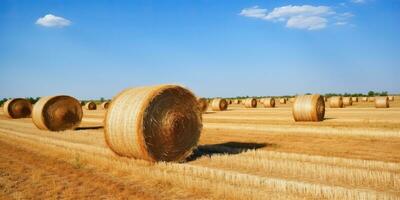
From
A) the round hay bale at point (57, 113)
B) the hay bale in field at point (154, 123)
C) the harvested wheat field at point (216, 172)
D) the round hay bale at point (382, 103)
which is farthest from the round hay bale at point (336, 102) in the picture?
the hay bale in field at point (154, 123)

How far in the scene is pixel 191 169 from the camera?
8828 millimetres

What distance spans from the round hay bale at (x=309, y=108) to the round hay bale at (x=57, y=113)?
425 inches

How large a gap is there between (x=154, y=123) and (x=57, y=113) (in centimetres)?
1066

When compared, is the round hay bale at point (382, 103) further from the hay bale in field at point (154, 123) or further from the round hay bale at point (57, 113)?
the hay bale in field at point (154, 123)

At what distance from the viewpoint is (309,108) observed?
2164 centimetres

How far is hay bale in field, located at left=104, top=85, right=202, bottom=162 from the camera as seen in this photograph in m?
10.1

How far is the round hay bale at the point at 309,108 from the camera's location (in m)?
21.5

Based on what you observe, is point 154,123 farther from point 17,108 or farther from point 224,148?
point 17,108

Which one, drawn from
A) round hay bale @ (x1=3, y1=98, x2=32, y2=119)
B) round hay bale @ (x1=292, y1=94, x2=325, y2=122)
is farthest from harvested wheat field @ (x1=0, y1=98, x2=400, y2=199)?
round hay bale @ (x1=3, y1=98, x2=32, y2=119)

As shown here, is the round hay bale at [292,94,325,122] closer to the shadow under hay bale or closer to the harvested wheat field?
the harvested wheat field

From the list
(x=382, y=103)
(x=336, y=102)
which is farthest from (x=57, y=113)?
(x=336, y=102)

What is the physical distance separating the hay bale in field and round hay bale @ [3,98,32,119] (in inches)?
923

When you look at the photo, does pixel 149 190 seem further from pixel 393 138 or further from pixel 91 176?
pixel 393 138

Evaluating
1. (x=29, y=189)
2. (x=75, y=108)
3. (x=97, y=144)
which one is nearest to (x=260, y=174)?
(x=29, y=189)
